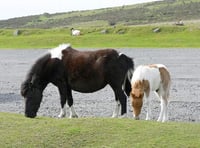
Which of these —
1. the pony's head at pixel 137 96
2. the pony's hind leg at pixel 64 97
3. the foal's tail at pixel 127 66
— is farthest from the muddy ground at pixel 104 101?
the pony's head at pixel 137 96

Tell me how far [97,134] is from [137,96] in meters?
2.62

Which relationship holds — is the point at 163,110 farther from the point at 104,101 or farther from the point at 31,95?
the point at 104,101

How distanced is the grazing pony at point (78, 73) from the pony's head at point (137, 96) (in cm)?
53

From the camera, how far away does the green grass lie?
11117mm

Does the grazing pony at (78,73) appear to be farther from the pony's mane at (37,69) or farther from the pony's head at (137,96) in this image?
the pony's head at (137,96)

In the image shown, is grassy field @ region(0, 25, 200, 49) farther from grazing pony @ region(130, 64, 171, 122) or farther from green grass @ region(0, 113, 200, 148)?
green grass @ region(0, 113, 200, 148)

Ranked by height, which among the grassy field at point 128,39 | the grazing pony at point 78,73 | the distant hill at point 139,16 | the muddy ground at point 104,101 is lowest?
the muddy ground at point 104,101

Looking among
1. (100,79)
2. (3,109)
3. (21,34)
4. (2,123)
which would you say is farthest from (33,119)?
(21,34)

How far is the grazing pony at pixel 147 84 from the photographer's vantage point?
45.6 ft

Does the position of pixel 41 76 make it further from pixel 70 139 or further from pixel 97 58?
pixel 70 139

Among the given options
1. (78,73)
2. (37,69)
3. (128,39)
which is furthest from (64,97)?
(128,39)

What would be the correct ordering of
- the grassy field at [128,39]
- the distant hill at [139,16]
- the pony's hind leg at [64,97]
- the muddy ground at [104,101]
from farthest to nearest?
the distant hill at [139,16] < the grassy field at [128,39] < the muddy ground at [104,101] < the pony's hind leg at [64,97]

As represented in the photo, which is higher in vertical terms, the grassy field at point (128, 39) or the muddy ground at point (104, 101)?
the grassy field at point (128, 39)

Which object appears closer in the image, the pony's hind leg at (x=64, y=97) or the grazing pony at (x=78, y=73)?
the grazing pony at (x=78, y=73)
